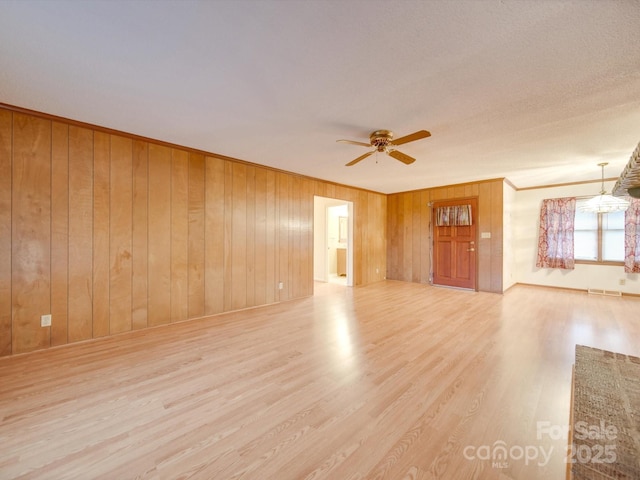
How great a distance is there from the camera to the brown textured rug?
0.86m

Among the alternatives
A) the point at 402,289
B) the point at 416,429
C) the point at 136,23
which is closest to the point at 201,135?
the point at 136,23

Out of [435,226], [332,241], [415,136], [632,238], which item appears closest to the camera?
[415,136]

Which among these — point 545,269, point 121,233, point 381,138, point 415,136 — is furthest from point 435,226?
point 121,233

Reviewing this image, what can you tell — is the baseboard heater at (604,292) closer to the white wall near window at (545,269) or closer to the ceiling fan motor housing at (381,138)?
the white wall near window at (545,269)

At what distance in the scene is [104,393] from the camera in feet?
6.53

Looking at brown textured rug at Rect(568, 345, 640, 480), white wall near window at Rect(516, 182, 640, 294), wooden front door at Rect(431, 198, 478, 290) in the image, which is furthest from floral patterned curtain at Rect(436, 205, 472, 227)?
brown textured rug at Rect(568, 345, 640, 480)

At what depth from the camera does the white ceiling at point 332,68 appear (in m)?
1.46

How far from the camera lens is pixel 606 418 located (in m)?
1.08

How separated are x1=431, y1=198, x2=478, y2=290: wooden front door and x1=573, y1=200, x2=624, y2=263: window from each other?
215 centimetres

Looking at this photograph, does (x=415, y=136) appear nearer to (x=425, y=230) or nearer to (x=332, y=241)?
(x=425, y=230)

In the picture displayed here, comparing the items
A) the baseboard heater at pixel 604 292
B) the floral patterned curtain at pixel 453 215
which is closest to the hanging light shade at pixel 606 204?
the floral patterned curtain at pixel 453 215

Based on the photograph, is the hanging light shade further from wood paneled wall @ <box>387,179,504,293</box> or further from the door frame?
the door frame

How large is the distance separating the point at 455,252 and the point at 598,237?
9.45 ft

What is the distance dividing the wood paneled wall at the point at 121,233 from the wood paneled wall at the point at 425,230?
3.65m
